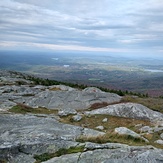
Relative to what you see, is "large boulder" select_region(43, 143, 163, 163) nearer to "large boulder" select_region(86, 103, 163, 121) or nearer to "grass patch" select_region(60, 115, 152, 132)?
"grass patch" select_region(60, 115, 152, 132)

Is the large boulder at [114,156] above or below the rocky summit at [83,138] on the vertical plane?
above

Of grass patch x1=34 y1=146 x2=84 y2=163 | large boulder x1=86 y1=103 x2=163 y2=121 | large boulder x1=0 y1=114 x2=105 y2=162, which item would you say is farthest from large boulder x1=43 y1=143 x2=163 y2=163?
large boulder x1=86 y1=103 x2=163 y2=121

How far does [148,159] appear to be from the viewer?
1469cm

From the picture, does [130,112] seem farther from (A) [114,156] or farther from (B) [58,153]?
(A) [114,156]

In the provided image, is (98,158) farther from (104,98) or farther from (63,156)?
(104,98)

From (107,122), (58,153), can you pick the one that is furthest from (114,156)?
(107,122)

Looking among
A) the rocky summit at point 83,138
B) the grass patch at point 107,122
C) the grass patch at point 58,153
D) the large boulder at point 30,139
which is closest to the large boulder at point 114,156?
the rocky summit at point 83,138

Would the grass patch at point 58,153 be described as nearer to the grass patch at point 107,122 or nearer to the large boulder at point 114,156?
the large boulder at point 114,156

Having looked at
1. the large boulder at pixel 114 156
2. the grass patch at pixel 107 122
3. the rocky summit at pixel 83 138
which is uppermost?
the large boulder at pixel 114 156

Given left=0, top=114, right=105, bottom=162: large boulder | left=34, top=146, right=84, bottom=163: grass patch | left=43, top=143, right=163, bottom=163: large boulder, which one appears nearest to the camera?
left=43, top=143, right=163, bottom=163: large boulder

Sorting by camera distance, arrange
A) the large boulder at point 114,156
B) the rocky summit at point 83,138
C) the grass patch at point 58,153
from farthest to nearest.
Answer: the grass patch at point 58,153 < the rocky summit at point 83,138 < the large boulder at point 114,156

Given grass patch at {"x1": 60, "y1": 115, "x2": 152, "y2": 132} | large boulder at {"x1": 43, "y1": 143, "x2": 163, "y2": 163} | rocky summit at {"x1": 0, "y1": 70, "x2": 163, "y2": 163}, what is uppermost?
large boulder at {"x1": 43, "y1": 143, "x2": 163, "y2": 163}

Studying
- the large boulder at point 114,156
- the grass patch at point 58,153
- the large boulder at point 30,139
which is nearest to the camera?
the large boulder at point 114,156

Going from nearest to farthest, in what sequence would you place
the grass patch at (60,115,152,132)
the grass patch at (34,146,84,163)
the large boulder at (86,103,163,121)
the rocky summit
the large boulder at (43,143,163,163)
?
the large boulder at (43,143,163,163) → the rocky summit → the grass patch at (34,146,84,163) → the grass patch at (60,115,152,132) → the large boulder at (86,103,163,121)
